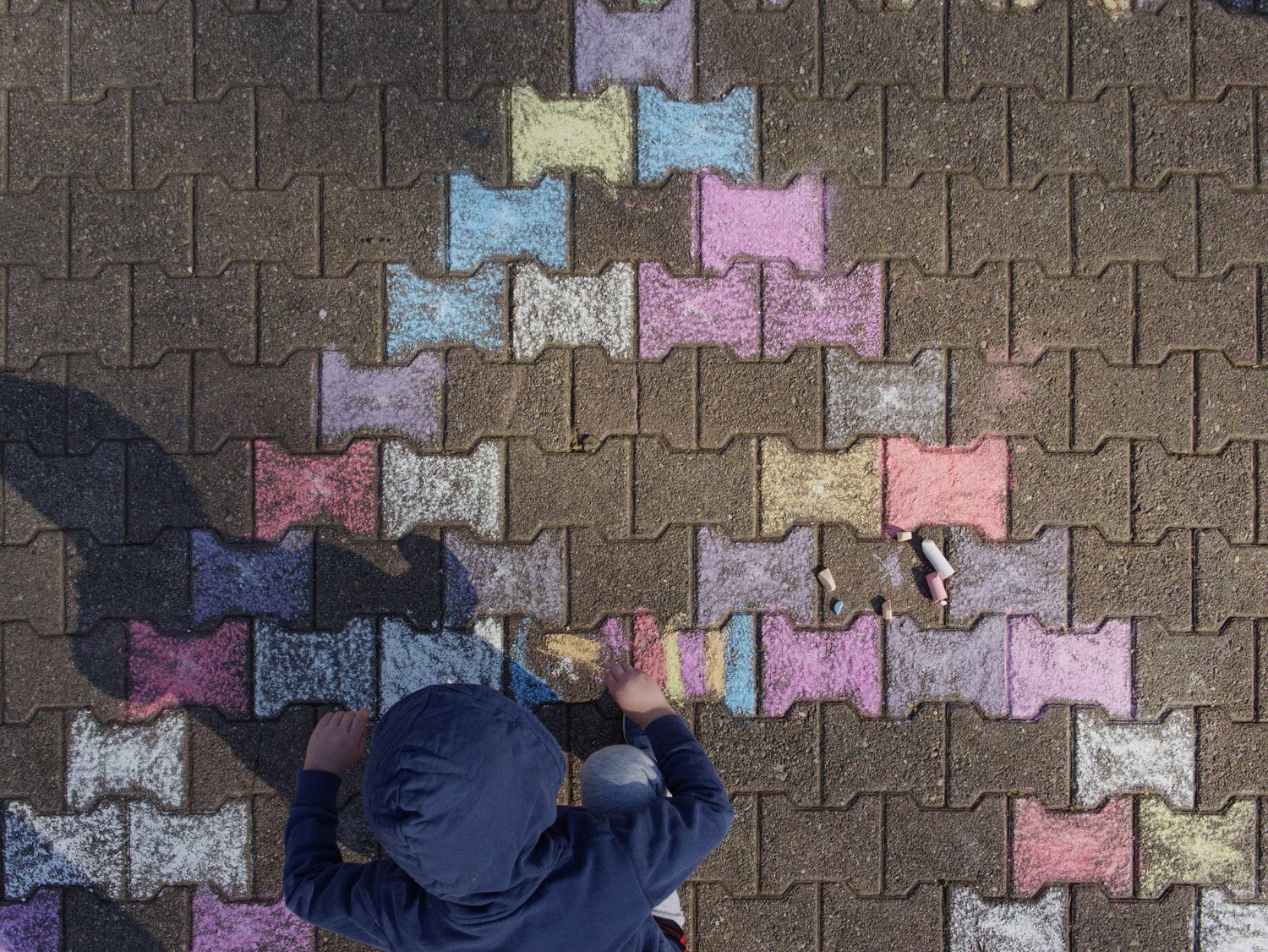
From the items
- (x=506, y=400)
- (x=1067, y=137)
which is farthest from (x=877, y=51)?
(x=506, y=400)

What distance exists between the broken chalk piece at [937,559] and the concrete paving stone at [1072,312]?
2.39 feet

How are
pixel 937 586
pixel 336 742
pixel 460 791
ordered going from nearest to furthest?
pixel 460 791 → pixel 336 742 → pixel 937 586

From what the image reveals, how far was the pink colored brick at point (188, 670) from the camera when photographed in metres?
2.65

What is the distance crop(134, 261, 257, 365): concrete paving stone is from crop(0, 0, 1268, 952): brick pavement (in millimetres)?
15

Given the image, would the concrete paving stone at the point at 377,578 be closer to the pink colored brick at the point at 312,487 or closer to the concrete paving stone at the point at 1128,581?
the pink colored brick at the point at 312,487

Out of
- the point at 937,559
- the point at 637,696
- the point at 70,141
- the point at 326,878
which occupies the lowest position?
the point at 326,878

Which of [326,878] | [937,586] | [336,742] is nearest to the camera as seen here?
[326,878]

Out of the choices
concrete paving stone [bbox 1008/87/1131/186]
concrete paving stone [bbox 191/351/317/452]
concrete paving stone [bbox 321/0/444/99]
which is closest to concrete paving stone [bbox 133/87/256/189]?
concrete paving stone [bbox 321/0/444/99]

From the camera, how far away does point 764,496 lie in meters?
2.66

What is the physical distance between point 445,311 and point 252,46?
1.15 metres

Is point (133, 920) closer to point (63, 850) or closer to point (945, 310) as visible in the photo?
point (63, 850)

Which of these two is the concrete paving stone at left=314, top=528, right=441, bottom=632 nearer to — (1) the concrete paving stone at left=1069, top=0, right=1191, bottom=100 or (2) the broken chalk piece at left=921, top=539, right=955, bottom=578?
(2) the broken chalk piece at left=921, top=539, right=955, bottom=578

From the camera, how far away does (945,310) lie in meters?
2.69

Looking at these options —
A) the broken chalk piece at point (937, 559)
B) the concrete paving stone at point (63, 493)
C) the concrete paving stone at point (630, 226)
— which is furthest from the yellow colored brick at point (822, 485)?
the concrete paving stone at point (63, 493)
